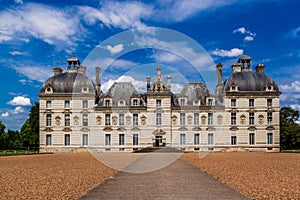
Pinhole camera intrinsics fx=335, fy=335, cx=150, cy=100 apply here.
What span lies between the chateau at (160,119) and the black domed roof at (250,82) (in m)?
0.12

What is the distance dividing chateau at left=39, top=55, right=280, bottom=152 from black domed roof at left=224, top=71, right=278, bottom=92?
0.12m

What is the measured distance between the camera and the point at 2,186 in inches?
434

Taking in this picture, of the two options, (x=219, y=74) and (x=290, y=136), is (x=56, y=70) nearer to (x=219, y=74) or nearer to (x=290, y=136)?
(x=219, y=74)

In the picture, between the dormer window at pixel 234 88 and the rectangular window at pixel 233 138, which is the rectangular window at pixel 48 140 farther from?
the dormer window at pixel 234 88

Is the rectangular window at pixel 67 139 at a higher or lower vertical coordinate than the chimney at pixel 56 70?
lower

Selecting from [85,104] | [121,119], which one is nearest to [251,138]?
[121,119]

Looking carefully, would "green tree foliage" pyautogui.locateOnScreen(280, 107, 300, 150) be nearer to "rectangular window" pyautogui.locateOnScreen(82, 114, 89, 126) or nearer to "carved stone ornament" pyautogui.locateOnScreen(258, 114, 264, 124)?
"carved stone ornament" pyautogui.locateOnScreen(258, 114, 264, 124)

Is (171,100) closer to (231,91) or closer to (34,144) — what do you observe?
(231,91)

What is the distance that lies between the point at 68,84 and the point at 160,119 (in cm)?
1264

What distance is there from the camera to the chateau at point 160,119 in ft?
137

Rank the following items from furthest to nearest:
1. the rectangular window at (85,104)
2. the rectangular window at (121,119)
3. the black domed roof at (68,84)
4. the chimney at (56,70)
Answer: the chimney at (56,70), the black domed roof at (68,84), the rectangular window at (85,104), the rectangular window at (121,119)

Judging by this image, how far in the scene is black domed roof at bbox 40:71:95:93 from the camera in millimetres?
42812

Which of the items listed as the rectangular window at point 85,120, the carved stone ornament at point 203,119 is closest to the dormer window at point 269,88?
the carved stone ornament at point 203,119

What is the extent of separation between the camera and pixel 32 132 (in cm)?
4869
